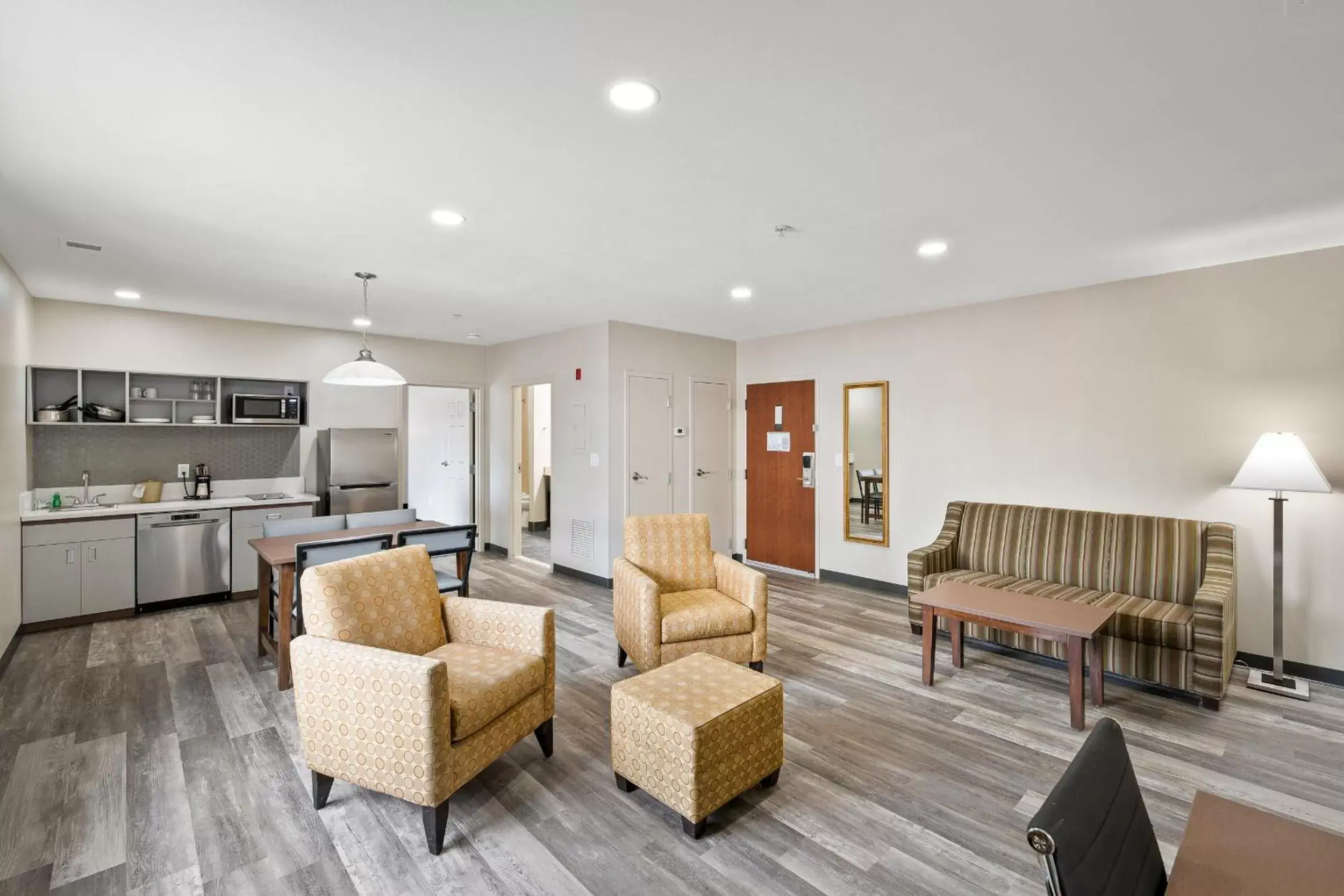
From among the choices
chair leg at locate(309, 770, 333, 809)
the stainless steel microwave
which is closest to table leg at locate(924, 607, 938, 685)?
chair leg at locate(309, 770, 333, 809)

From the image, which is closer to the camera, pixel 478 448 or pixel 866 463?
pixel 866 463

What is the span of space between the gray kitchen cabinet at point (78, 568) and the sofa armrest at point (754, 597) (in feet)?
15.2

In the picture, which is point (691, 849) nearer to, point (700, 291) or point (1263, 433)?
point (700, 291)

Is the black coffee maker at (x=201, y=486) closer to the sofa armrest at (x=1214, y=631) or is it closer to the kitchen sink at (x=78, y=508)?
the kitchen sink at (x=78, y=508)

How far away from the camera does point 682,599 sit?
144 inches

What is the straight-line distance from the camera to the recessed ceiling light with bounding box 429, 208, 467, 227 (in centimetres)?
292

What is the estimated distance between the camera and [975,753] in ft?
8.93

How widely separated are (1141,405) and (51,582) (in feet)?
25.2

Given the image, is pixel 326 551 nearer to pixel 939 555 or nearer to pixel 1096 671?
pixel 939 555

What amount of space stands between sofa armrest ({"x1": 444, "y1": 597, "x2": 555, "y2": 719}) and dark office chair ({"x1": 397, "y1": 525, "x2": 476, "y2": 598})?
34.7 inches

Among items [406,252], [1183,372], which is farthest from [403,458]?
[1183,372]

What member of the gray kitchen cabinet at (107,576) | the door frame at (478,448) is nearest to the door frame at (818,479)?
the door frame at (478,448)

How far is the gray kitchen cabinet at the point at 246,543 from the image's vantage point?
5098 millimetres

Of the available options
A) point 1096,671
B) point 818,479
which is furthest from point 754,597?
point 818,479
